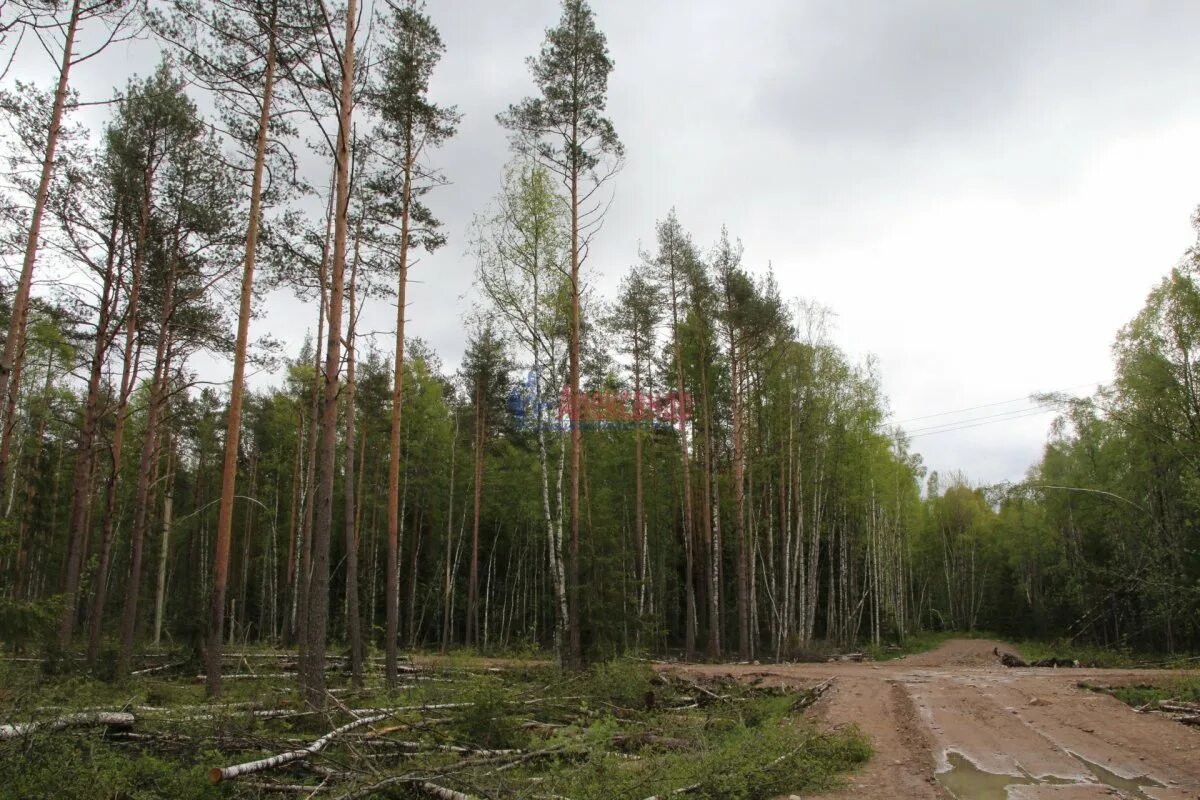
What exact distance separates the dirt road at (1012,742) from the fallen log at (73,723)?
21.1ft

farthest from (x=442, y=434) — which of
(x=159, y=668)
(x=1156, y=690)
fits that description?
(x=1156, y=690)

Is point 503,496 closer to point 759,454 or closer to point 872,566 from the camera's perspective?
point 759,454

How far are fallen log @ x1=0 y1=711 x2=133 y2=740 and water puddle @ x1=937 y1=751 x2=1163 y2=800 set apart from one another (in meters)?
7.27

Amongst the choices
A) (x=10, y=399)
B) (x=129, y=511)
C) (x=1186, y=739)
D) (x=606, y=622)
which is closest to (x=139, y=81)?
(x=10, y=399)

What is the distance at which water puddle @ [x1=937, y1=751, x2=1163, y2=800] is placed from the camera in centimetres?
595

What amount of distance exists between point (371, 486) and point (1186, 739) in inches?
1039

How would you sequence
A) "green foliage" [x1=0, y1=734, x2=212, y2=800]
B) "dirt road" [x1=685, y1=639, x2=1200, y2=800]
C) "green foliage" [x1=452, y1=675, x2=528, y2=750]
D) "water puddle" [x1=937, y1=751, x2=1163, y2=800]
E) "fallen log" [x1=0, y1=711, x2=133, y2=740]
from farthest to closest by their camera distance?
"green foliage" [x1=452, y1=675, x2=528, y2=750]
"dirt road" [x1=685, y1=639, x2=1200, y2=800]
"water puddle" [x1=937, y1=751, x2=1163, y2=800]
"fallen log" [x1=0, y1=711, x2=133, y2=740]
"green foliage" [x1=0, y1=734, x2=212, y2=800]

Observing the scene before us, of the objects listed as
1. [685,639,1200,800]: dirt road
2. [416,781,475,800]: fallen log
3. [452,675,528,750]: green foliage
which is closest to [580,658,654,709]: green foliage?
[452,675,528,750]: green foliage

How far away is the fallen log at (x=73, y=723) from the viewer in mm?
5383

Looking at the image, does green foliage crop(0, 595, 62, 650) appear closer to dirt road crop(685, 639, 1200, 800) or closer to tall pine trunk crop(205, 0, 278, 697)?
tall pine trunk crop(205, 0, 278, 697)

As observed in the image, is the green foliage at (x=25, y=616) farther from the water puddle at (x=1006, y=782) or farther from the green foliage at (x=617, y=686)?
the water puddle at (x=1006, y=782)

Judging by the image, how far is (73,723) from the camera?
6.01m

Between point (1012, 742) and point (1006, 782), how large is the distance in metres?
1.88

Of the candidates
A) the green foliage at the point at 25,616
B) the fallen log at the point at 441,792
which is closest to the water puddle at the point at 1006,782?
the fallen log at the point at 441,792
